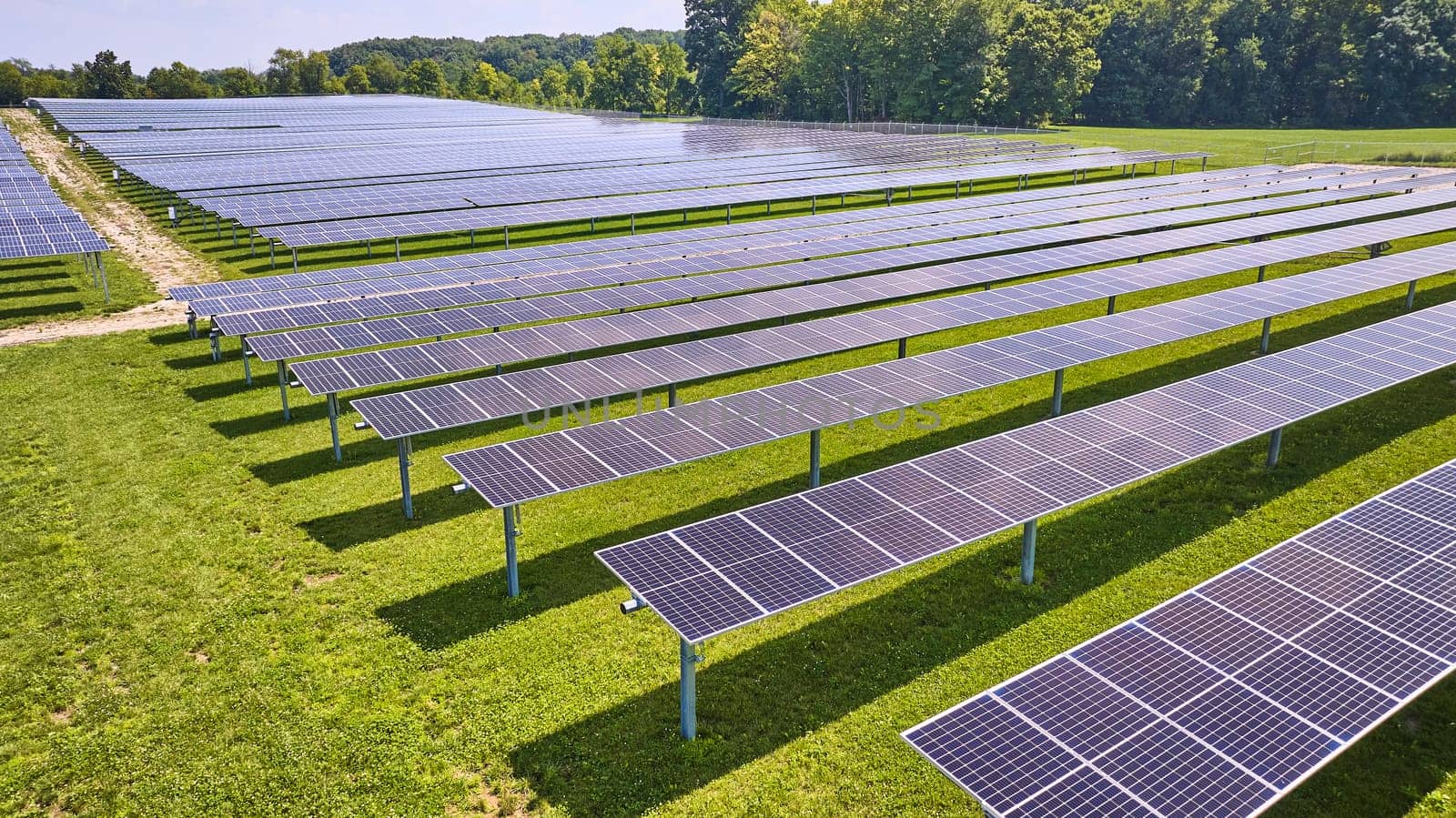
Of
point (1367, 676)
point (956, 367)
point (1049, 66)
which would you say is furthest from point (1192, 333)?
point (1049, 66)

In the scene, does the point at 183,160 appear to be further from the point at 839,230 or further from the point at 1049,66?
the point at 1049,66

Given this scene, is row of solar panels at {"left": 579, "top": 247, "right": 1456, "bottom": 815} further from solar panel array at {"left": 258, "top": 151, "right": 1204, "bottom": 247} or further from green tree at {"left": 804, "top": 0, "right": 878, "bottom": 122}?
green tree at {"left": 804, "top": 0, "right": 878, "bottom": 122}

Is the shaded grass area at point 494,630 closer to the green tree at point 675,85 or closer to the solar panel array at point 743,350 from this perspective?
the solar panel array at point 743,350

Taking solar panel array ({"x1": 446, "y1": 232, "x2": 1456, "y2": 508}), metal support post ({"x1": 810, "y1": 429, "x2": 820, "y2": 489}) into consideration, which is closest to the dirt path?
solar panel array ({"x1": 446, "y1": 232, "x2": 1456, "y2": 508})

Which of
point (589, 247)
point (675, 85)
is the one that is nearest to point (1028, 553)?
point (589, 247)

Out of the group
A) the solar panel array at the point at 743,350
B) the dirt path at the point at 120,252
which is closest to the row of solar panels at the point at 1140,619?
the solar panel array at the point at 743,350

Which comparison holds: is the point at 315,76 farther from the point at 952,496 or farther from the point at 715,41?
the point at 952,496
